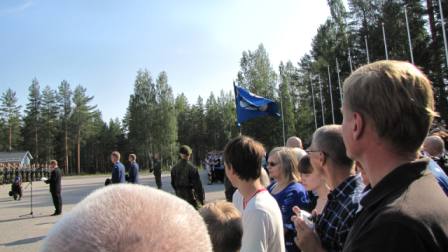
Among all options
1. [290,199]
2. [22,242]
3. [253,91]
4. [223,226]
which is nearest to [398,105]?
[223,226]

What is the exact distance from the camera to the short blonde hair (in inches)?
67.2

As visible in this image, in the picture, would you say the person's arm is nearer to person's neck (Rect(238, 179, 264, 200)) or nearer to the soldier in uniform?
person's neck (Rect(238, 179, 264, 200))

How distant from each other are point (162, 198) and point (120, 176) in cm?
1188

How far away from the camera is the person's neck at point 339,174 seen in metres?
2.80

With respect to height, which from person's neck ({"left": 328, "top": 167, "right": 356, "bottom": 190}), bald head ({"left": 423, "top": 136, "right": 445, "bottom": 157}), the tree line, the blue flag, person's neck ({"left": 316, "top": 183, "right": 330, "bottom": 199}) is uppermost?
the tree line

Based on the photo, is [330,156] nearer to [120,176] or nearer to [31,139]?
[120,176]

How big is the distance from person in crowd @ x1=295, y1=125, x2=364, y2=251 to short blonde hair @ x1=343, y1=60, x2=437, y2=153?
0.77 m

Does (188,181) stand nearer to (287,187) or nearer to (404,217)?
(287,187)

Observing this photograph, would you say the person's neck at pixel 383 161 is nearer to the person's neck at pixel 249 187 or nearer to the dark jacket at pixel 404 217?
the dark jacket at pixel 404 217

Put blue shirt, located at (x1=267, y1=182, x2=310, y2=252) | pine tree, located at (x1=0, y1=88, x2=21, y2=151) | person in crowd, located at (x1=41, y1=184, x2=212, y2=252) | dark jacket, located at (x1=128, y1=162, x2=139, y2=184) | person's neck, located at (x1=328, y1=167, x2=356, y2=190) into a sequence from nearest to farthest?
1. person in crowd, located at (x1=41, y1=184, x2=212, y2=252)
2. person's neck, located at (x1=328, y1=167, x2=356, y2=190)
3. blue shirt, located at (x1=267, y1=182, x2=310, y2=252)
4. dark jacket, located at (x1=128, y1=162, x2=139, y2=184)
5. pine tree, located at (x1=0, y1=88, x2=21, y2=151)

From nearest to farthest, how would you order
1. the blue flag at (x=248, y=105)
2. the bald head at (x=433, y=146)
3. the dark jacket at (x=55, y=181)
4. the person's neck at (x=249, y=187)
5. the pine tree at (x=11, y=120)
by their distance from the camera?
the person's neck at (x=249, y=187) < the bald head at (x=433, y=146) < the blue flag at (x=248, y=105) < the dark jacket at (x=55, y=181) < the pine tree at (x=11, y=120)

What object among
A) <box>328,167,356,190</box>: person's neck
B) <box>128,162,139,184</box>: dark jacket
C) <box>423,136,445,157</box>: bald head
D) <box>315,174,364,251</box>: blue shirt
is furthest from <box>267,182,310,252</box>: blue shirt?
<box>128,162,139,184</box>: dark jacket

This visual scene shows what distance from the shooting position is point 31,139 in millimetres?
A: 77062

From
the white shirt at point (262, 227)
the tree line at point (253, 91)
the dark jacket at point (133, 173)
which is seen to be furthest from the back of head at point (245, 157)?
the tree line at point (253, 91)
